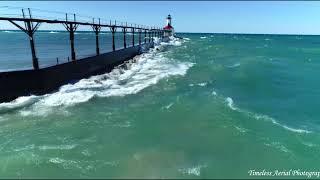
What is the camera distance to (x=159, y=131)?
15055mm

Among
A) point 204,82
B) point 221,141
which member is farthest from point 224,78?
point 221,141

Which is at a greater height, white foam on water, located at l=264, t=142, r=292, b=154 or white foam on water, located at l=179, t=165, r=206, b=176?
white foam on water, located at l=179, t=165, r=206, b=176

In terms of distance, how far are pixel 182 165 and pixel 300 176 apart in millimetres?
4597

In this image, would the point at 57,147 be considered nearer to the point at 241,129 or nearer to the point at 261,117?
the point at 241,129

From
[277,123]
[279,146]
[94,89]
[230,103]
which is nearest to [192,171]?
[279,146]

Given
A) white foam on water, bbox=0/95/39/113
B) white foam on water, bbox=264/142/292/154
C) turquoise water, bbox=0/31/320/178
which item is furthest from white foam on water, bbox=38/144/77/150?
white foam on water, bbox=264/142/292/154

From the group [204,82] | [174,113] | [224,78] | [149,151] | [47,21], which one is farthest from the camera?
[224,78]

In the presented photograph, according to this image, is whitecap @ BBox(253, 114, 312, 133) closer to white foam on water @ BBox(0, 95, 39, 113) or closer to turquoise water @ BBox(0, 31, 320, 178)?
turquoise water @ BBox(0, 31, 320, 178)

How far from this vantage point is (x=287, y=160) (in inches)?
499

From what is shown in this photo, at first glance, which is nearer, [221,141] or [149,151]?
[149,151]

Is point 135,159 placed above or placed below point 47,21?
below

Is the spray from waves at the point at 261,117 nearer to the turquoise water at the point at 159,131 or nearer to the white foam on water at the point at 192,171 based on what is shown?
the turquoise water at the point at 159,131

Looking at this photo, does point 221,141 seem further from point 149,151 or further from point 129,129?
point 129,129

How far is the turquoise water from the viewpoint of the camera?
456 inches
